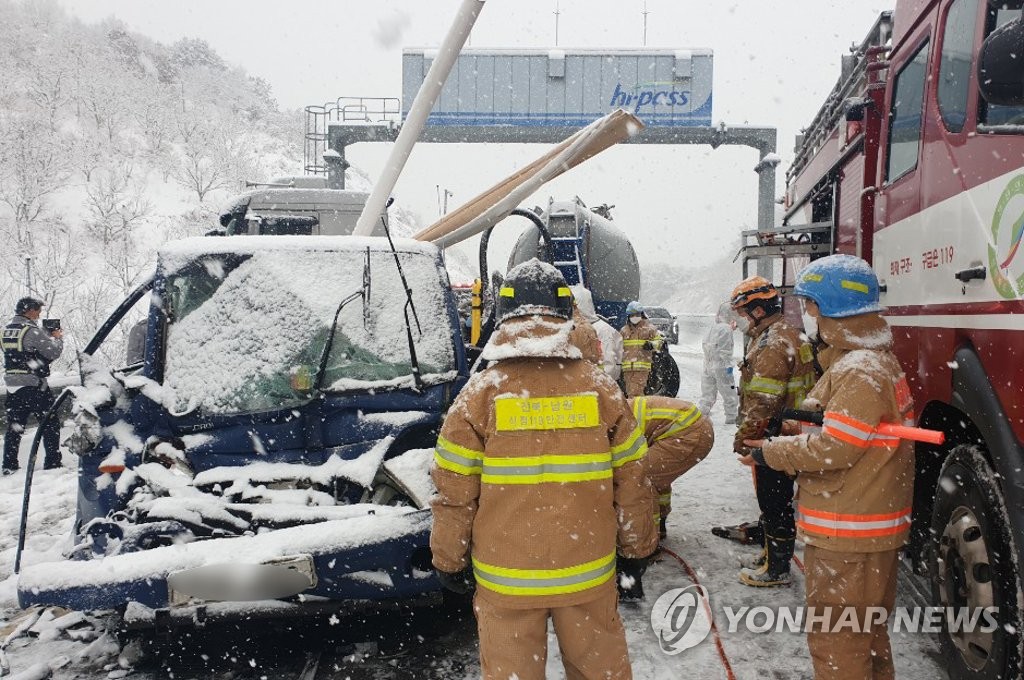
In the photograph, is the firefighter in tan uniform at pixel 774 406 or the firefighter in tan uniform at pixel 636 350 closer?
the firefighter in tan uniform at pixel 774 406

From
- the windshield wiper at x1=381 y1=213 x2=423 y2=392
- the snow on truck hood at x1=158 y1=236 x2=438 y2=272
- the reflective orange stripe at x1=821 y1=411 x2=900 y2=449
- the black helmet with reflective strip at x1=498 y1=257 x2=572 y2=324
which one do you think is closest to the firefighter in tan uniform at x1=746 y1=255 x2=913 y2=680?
the reflective orange stripe at x1=821 y1=411 x2=900 y2=449

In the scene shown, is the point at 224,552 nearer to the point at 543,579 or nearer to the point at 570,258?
the point at 543,579

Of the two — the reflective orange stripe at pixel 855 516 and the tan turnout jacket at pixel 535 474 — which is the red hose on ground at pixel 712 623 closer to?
the reflective orange stripe at pixel 855 516

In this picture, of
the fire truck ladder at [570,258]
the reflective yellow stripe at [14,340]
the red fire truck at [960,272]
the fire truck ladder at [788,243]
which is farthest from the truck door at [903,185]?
the reflective yellow stripe at [14,340]

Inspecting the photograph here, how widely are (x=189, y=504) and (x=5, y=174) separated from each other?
104 feet

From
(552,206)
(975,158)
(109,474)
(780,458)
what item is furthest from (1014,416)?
(552,206)

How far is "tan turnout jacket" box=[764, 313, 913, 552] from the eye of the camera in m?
2.58

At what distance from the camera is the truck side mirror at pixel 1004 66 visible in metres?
2.10

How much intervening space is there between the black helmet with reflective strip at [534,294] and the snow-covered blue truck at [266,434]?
125cm

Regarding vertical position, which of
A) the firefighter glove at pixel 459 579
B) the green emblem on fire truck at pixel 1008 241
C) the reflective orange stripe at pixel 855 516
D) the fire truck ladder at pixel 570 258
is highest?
the fire truck ladder at pixel 570 258

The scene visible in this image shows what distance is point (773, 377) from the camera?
13.9 ft

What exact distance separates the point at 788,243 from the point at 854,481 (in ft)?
12.0

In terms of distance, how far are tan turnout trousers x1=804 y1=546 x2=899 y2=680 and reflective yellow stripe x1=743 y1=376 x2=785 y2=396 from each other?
160cm

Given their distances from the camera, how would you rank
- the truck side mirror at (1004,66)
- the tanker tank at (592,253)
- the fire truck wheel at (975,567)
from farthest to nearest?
the tanker tank at (592,253)
the fire truck wheel at (975,567)
the truck side mirror at (1004,66)
